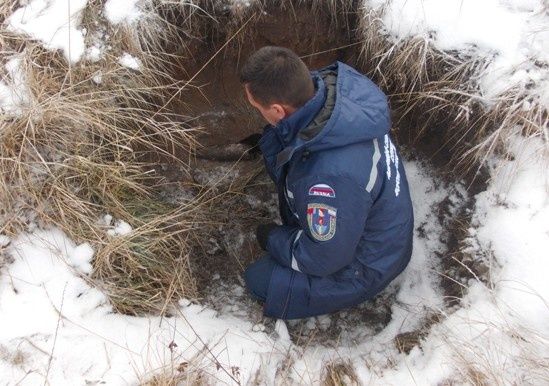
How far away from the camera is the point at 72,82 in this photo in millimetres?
2160

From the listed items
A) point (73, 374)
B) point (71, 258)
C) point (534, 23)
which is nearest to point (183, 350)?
point (73, 374)

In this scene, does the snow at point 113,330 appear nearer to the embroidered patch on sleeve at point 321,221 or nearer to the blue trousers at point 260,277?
the blue trousers at point 260,277

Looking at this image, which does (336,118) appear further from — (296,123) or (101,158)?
(101,158)

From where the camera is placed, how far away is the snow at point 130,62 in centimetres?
223

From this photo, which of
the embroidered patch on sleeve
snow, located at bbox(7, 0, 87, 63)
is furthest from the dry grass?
snow, located at bbox(7, 0, 87, 63)

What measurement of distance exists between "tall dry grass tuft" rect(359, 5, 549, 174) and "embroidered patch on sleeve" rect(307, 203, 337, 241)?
27.8 inches

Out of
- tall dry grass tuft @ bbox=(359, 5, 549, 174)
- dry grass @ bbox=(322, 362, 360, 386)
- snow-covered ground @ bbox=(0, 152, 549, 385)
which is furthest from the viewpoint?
tall dry grass tuft @ bbox=(359, 5, 549, 174)

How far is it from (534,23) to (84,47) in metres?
1.92

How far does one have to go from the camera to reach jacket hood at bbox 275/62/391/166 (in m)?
1.76

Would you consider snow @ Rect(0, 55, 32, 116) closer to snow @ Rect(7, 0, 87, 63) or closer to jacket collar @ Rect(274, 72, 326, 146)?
snow @ Rect(7, 0, 87, 63)

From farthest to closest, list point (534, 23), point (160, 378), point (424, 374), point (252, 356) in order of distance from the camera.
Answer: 1. point (534, 23)
2. point (252, 356)
3. point (424, 374)
4. point (160, 378)


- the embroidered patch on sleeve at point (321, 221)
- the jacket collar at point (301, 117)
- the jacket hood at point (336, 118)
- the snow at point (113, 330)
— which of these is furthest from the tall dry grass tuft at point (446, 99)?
the embroidered patch on sleeve at point (321, 221)

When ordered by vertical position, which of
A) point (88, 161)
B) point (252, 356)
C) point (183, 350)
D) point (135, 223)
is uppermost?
point (88, 161)

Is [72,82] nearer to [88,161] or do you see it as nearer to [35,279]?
[88,161]
